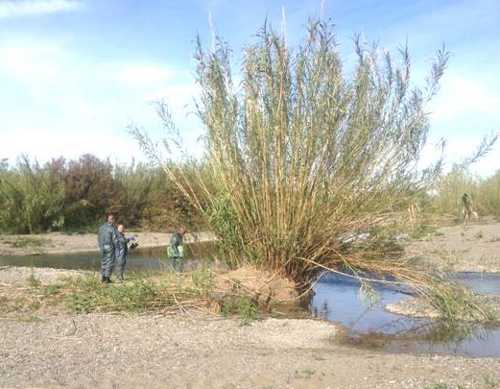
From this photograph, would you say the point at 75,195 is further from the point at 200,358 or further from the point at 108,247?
the point at 200,358

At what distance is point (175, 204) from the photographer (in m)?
17.2

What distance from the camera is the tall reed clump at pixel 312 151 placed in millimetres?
13430

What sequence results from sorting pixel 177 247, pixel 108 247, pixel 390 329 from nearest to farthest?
pixel 390 329 < pixel 108 247 < pixel 177 247

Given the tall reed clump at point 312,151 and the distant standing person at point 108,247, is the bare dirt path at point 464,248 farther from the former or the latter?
the distant standing person at point 108,247

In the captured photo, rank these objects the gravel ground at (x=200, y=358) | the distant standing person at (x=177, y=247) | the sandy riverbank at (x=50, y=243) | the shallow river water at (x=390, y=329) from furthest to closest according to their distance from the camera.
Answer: the sandy riverbank at (x=50, y=243), the distant standing person at (x=177, y=247), the shallow river water at (x=390, y=329), the gravel ground at (x=200, y=358)

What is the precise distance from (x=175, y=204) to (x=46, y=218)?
73.2ft

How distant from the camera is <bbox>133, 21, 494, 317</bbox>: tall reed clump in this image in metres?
13.4

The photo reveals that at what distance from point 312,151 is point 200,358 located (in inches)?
220

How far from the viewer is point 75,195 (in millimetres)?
39312

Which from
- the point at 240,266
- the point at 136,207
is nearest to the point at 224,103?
the point at 240,266

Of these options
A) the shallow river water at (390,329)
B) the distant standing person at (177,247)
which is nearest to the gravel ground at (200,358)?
the shallow river water at (390,329)

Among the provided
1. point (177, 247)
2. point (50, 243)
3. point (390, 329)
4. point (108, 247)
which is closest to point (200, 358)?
point (390, 329)

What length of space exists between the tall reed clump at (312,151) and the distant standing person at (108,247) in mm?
3002

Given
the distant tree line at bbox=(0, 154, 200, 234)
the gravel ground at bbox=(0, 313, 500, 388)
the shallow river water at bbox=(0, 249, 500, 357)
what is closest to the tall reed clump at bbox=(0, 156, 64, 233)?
the distant tree line at bbox=(0, 154, 200, 234)
